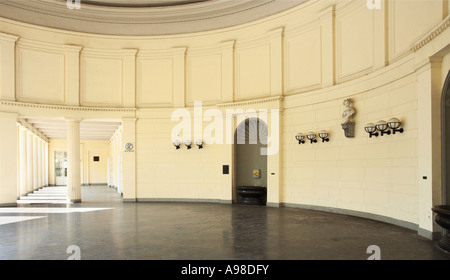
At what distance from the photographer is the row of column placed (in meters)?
17.1

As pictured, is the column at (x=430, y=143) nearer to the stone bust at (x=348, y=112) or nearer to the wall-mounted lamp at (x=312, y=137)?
the stone bust at (x=348, y=112)

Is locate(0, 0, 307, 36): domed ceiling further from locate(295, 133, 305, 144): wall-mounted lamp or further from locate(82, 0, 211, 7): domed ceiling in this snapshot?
locate(295, 133, 305, 144): wall-mounted lamp

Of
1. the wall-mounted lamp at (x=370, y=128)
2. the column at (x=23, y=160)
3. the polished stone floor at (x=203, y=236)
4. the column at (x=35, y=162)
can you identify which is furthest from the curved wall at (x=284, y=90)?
the column at (x=35, y=162)

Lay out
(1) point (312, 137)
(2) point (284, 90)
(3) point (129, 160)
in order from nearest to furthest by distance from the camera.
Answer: (1) point (312, 137), (2) point (284, 90), (3) point (129, 160)

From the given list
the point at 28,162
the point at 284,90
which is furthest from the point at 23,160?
the point at 284,90

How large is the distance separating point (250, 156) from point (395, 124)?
6.24 metres

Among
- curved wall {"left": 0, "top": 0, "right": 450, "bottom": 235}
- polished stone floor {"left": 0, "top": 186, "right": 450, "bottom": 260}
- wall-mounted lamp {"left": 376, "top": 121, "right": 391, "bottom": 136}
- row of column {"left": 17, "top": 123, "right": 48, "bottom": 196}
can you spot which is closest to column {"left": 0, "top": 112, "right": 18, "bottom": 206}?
curved wall {"left": 0, "top": 0, "right": 450, "bottom": 235}

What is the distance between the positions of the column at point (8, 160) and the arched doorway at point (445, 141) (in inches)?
514

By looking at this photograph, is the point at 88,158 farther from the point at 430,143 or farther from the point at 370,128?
the point at 430,143

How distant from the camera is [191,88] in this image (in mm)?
14219

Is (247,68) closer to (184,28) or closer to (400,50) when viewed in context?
(184,28)

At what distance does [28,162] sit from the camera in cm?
1892

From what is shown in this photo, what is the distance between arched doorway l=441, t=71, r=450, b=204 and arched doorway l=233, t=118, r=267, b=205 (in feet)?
22.3
